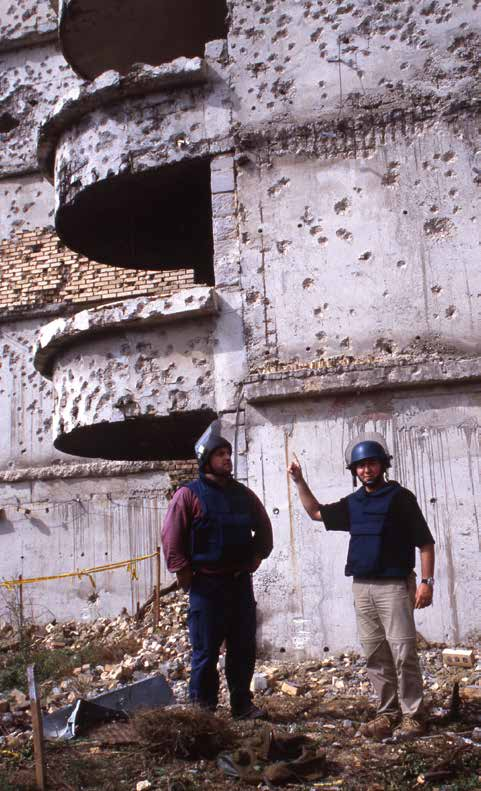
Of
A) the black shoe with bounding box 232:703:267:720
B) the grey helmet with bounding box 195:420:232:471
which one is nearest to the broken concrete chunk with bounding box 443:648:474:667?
the black shoe with bounding box 232:703:267:720

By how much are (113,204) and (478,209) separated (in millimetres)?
3465

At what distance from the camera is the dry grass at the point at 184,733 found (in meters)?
3.91

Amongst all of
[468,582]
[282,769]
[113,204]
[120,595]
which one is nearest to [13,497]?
[120,595]

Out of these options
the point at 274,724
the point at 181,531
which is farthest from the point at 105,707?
the point at 181,531

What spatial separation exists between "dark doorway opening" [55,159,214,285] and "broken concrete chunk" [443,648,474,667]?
4504 millimetres

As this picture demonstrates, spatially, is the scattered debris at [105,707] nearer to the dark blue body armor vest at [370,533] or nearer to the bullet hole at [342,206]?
the dark blue body armor vest at [370,533]

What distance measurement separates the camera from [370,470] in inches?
177

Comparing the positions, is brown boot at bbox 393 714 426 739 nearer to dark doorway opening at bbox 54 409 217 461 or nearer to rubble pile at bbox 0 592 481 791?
rubble pile at bbox 0 592 481 791

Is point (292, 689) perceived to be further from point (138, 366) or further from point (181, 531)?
point (138, 366)

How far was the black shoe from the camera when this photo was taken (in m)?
4.54

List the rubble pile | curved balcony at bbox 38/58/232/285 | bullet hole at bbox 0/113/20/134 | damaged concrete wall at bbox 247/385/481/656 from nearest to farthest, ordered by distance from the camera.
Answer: the rubble pile < damaged concrete wall at bbox 247/385/481/656 < curved balcony at bbox 38/58/232/285 < bullet hole at bbox 0/113/20/134

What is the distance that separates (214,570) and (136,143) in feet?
13.9

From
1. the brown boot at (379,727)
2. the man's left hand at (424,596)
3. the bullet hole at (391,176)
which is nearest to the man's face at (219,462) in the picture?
the man's left hand at (424,596)

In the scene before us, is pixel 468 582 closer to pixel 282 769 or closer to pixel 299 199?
pixel 282 769
